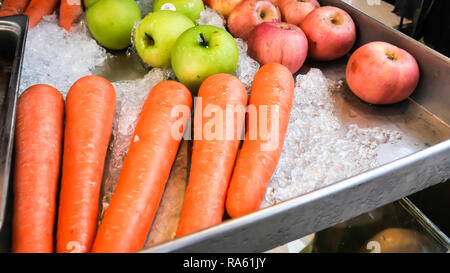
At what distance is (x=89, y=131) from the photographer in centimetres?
77

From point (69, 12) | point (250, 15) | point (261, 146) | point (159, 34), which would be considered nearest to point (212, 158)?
point (261, 146)

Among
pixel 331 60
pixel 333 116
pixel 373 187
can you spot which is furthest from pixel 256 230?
pixel 331 60

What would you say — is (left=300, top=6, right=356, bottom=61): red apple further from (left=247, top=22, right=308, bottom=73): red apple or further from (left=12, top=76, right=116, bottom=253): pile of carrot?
(left=12, top=76, right=116, bottom=253): pile of carrot

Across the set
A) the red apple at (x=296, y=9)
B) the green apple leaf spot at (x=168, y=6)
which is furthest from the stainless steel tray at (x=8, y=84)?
the red apple at (x=296, y=9)

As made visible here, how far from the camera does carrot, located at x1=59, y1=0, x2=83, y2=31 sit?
3.87 feet

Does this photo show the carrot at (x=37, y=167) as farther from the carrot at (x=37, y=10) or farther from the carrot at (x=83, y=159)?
the carrot at (x=37, y=10)

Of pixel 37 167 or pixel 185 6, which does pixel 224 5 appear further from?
pixel 37 167

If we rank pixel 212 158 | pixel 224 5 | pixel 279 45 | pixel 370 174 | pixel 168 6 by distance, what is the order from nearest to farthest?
1. pixel 370 174
2. pixel 212 158
3. pixel 279 45
4. pixel 168 6
5. pixel 224 5

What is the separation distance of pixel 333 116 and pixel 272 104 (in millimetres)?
216

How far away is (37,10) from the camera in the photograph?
1.20m

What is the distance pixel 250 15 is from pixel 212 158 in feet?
2.06

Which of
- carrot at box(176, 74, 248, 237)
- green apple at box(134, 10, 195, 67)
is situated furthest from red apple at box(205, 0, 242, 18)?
carrot at box(176, 74, 248, 237)

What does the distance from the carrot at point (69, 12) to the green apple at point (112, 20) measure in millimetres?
123

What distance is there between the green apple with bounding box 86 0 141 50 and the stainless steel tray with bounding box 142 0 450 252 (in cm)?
65
